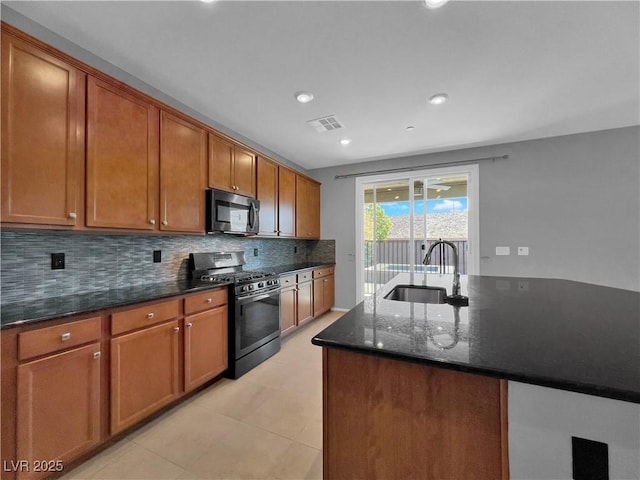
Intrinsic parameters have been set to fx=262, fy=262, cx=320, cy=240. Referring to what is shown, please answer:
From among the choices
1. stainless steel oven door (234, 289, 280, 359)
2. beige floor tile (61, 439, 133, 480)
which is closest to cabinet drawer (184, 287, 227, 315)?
stainless steel oven door (234, 289, 280, 359)

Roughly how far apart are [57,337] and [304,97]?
2.46 m

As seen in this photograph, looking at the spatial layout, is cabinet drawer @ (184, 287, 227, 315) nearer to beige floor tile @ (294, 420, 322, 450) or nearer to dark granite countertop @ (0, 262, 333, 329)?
dark granite countertop @ (0, 262, 333, 329)

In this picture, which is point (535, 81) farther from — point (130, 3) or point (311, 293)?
point (311, 293)

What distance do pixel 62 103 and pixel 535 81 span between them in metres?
3.47

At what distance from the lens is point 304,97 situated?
2453 mm

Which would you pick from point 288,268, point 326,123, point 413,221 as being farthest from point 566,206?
point 288,268

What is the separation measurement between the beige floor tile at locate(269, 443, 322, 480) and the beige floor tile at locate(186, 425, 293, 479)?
0.13 feet

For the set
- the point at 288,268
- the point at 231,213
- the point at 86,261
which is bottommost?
the point at 288,268

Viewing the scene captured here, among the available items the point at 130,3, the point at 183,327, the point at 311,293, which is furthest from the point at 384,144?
the point at 183,327

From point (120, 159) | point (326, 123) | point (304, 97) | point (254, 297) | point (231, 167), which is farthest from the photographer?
point (326, 123)

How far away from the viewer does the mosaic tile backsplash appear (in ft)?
5.22

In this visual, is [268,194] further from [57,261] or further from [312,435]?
[312,435]

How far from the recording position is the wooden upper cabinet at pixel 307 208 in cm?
420

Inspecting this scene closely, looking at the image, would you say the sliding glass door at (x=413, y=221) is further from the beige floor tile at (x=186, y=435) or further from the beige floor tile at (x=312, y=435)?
the beige floor tile at (x=186, y=435)
